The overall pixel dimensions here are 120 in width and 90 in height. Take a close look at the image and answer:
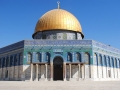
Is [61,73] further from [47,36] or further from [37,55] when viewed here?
[47,36]

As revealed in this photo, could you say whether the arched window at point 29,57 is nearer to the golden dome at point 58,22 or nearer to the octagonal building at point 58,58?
the octagonal building at point 58,58

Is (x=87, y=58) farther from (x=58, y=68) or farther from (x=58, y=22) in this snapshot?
(x=58, y=22)

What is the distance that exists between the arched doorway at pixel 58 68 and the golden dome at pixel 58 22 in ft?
17.5

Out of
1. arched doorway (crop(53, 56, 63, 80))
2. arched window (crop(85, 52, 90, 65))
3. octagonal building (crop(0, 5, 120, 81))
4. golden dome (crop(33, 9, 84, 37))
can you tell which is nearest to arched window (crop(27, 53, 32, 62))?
octagonal building (crop(0, 5, 120, 81))

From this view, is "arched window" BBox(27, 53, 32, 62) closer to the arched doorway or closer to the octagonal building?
the octagonal building

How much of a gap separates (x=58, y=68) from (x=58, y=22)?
7280mm

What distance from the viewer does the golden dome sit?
2822cm

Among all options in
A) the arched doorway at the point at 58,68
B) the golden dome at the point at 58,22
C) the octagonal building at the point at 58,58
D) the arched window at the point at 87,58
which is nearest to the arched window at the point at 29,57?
the octagonal building at the point at 58,58

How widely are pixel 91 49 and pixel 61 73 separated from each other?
5.43 m

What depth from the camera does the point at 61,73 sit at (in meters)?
25.8

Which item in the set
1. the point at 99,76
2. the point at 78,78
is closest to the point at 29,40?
the point at 78,78

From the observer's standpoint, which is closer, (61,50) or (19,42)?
(61,50)

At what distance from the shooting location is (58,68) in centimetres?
2588

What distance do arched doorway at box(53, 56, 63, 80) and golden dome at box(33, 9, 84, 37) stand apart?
5338 millimetres
